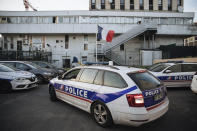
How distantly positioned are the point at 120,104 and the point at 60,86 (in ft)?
8.14

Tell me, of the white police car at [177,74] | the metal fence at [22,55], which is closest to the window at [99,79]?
the white police car at [177,74]

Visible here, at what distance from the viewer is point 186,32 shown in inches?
784

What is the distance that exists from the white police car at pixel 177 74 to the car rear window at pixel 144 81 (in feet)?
11.3

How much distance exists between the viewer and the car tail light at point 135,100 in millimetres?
2221

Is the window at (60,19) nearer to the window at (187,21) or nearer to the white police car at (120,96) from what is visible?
the white police car at (120,96)

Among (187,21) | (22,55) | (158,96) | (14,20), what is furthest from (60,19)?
(187,21)

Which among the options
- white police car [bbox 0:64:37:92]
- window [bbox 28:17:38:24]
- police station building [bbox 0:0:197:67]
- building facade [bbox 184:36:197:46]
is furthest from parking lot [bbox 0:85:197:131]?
building facade [bbox 184:36:197:46]

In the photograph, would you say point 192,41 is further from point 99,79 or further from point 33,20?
point 99,79

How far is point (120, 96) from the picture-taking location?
233 centimetres

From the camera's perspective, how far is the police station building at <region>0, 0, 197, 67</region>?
1975 cm

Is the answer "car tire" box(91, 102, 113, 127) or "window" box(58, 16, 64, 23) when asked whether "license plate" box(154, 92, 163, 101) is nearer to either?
"car tire" box(91, 102, 113, 127)

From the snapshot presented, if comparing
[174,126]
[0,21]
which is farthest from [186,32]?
[0,21]

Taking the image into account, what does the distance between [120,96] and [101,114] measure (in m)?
0.75

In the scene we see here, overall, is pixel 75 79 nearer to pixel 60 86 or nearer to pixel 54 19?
pixel 60 86
